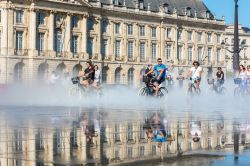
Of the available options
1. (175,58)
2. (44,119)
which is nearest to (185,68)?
(175,58)

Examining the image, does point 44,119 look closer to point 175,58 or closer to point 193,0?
point 175,58

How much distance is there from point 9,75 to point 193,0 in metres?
41.4

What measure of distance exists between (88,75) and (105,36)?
202ft

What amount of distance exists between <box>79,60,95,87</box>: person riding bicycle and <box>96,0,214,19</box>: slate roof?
61.7 meters

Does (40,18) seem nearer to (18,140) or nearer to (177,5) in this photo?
(177,5)

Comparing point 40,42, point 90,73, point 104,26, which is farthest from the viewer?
point 104,26

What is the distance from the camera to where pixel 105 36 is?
291 ft

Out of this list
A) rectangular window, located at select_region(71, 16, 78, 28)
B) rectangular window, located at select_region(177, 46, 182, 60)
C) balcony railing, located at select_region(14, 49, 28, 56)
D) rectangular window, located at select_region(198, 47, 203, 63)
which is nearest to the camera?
balcony railing, located at select_region(14, 49, 28, 56)

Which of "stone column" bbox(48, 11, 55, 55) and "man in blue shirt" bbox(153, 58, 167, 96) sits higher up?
"stone column" bbox(48, 11, 55, 55)

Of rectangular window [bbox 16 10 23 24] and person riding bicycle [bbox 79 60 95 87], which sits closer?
person riding bicycle [bbox 79 60 95 87]

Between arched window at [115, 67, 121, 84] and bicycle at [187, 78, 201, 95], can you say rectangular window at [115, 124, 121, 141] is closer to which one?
bicycle at [187, 78, 201, 95]

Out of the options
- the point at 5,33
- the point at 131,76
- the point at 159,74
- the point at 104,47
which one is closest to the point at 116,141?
the point at 159,74

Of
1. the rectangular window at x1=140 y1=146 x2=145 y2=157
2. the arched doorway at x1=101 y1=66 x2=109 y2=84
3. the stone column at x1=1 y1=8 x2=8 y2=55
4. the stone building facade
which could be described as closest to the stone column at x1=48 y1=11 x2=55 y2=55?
the stone building facade

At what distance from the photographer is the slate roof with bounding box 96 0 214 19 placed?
93.5 meters
